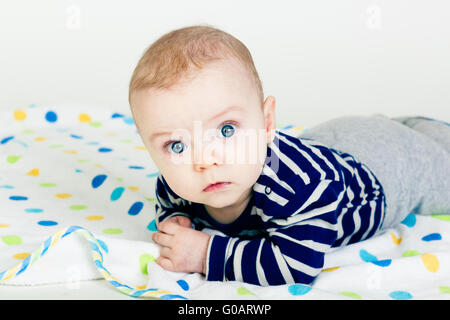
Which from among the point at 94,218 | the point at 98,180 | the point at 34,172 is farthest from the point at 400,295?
the point at 34,172

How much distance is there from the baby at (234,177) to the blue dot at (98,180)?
0.95 ft

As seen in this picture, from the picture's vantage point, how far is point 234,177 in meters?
1.15

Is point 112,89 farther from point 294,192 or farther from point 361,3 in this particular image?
point 294,192

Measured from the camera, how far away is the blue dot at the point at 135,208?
1550 millimetres

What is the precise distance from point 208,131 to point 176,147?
0.06 m

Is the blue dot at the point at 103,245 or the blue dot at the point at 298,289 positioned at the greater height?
the blue dot at the point at 103,245

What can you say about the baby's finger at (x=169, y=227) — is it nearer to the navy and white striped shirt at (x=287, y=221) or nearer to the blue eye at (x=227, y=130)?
the navy and white striped shirt at (x=287, y=221)

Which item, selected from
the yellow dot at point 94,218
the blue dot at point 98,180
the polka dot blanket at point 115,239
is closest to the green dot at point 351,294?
the polka dot blanket at point 115,239

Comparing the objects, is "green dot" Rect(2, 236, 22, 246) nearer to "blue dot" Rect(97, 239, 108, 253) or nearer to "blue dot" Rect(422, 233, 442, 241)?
"blue dot" Rect(97, 239, 108, 253)

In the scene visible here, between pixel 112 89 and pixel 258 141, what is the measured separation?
6.12ft

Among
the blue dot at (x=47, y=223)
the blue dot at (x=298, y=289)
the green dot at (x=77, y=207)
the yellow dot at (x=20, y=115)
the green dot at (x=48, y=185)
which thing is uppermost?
the yellow dot at (x=20, y=115)

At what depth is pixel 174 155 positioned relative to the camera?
1.14 metres
